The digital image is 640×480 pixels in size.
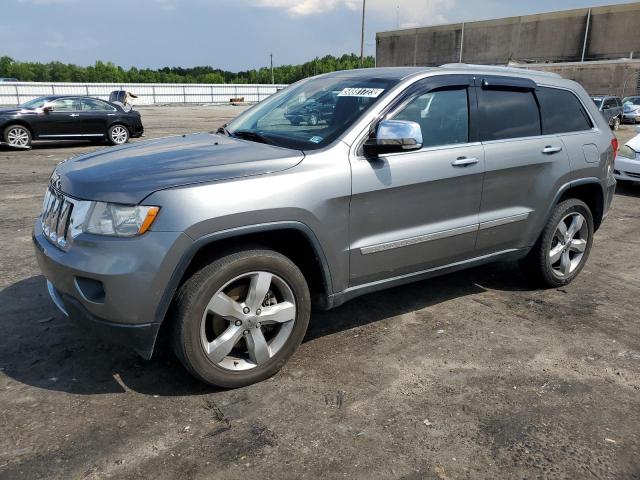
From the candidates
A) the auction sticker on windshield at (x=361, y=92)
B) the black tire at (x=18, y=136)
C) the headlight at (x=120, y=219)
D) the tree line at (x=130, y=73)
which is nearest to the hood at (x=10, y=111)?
the black tire at (x=18, y=136)

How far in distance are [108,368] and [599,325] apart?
3.56 meters

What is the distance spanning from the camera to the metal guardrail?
3825 cm

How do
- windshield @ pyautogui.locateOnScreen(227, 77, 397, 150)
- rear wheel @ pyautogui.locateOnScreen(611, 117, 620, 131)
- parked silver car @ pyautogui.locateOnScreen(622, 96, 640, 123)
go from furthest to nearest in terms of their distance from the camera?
parked silver car @ pyautogui.locateOnScreen(622, 96, 640, 123), rear wheel @ pyautogui.locateOnScreen(611, 117, 620, 131), windshield @ pyautogui.locateOnScreen(227, 77, 397, 150)

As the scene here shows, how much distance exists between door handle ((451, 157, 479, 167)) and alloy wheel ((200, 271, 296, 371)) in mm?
1497

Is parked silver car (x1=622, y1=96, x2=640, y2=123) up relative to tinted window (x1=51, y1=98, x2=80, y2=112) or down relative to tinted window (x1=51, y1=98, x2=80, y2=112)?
down

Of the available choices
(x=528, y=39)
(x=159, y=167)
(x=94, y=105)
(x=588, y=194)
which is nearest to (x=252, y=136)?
(x=159, y=167)

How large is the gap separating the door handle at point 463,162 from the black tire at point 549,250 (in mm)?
1160

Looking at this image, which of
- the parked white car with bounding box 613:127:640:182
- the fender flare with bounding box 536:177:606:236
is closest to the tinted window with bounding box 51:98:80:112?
the parked white car with bounding box 613:127:640:182

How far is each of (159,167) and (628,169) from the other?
9146 mm

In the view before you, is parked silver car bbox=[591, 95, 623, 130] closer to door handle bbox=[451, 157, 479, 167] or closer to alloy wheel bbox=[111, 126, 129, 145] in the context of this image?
alloy wheel bbox=[111, 126, 129, 145]

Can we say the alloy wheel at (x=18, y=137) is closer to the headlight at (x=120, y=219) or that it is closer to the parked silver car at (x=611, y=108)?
the headlight at (x=120, y=219)

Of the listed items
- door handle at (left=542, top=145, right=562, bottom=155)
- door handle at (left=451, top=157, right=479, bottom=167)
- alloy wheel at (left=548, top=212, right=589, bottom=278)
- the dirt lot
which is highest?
door handle at (left=542, top=145, right=562, bottom=155)

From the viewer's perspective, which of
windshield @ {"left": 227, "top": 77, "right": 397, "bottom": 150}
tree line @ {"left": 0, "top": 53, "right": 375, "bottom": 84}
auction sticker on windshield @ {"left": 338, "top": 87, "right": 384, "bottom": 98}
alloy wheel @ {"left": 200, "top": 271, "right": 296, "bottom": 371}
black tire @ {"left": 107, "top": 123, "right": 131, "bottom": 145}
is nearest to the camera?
alloy wheel @ {"left": 200, "top": 271, "right": 296, "bottom": 371}

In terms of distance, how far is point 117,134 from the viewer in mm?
15367
